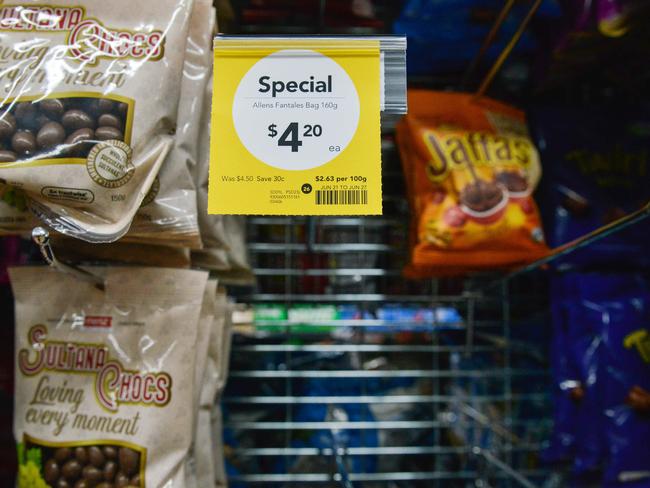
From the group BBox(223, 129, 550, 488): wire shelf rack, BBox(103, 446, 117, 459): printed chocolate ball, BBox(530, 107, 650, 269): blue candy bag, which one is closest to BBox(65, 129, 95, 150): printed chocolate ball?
BBox(103, 446, 117, 459): printed chocolate ball

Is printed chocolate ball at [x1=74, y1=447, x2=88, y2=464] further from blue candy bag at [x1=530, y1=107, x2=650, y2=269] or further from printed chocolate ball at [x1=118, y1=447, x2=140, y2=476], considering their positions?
blue candy bag at [x1=530, y1=107, x2=650, y2=269]

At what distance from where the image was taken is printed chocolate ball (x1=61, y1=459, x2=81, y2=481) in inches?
35.8

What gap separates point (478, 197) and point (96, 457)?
3.08 ft

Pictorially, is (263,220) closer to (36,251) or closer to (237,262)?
(237,262)

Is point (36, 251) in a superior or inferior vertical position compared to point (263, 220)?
inferior

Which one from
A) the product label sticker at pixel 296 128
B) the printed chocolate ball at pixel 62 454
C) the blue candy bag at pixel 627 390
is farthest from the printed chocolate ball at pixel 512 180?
the printed chocolate ball at pixel 62 454

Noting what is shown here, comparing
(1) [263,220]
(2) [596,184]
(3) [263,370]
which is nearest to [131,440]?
(3) [263,370]

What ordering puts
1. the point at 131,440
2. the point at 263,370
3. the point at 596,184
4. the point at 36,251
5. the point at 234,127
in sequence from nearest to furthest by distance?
the point at 234,127 < the point at 131,440 < the point at 36,251 < the point at 596,184 < the point at 263,370

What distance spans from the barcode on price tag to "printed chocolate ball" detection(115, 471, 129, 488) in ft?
1.89

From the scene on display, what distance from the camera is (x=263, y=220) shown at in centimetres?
155

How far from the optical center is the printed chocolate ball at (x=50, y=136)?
0.79 m

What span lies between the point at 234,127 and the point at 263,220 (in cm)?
81

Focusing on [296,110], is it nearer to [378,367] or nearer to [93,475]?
[93,475]

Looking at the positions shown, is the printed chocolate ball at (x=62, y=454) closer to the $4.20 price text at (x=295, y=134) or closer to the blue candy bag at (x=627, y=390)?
the $4.20 price text at (x=295, y=134)
